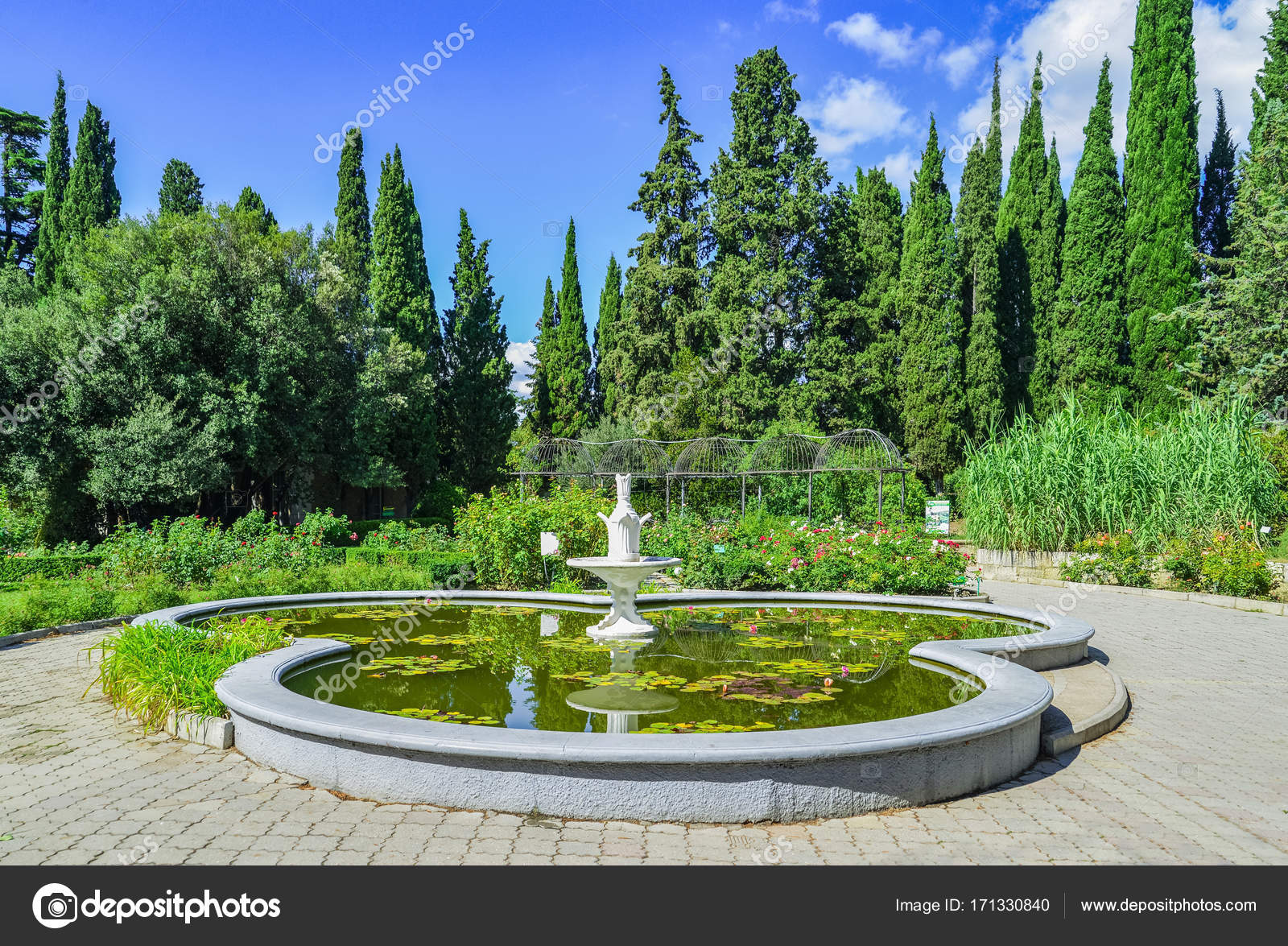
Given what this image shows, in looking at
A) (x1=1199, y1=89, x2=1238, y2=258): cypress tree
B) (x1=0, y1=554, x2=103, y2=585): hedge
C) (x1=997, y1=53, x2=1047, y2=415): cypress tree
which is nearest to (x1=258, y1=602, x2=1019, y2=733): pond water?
(x1=0, y1=554, x2=103, y2=585): hedge

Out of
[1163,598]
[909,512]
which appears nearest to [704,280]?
[909,512]

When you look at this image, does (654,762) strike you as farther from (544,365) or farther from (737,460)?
(544,365)

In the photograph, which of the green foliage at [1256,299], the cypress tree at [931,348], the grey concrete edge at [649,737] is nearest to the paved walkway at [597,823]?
the grey concrete edge at [649,737]

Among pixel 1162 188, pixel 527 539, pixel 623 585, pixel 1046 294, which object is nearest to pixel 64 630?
pixel 527 539

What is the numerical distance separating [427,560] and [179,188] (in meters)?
21.6

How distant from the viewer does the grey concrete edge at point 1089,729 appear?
4965 millimetres

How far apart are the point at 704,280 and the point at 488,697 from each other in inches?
997

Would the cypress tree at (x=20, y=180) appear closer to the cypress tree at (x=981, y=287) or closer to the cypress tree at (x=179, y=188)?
the cypress tree at (x=179, y=188)

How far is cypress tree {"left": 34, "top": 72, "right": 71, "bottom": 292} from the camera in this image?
85.1ft

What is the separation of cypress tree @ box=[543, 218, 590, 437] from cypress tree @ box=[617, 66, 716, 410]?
519cm

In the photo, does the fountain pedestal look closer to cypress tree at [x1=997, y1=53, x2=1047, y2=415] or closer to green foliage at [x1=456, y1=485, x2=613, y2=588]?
green foliage at [x1=456, y1=485, x2=613, y2=588]

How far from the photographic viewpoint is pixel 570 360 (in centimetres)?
3531
